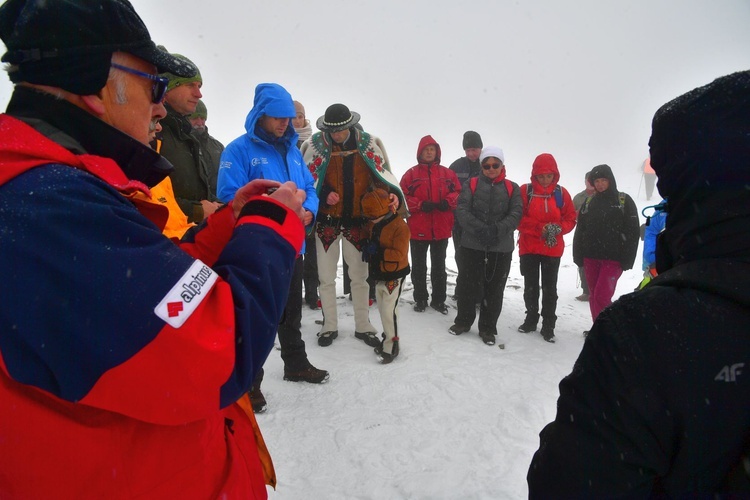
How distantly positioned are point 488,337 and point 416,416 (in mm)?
1993

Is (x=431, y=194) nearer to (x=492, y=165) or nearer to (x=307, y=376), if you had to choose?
(x=492, y=165)

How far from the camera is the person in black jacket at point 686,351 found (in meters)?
0.92

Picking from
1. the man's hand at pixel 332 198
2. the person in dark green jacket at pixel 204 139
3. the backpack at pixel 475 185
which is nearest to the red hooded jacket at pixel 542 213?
the backpack at pixel 475 185

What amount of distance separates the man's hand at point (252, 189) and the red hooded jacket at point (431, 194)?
4.66 m

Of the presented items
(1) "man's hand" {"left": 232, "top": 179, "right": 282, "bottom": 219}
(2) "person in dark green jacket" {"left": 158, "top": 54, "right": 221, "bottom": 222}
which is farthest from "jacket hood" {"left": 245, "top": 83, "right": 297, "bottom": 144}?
(1) "man's hand" {"left": 232, "top": 179, "right": 282, "bottom": 219}

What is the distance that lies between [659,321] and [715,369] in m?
0.14

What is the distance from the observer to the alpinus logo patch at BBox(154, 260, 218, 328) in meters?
A: 0.80

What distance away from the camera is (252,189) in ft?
4.49

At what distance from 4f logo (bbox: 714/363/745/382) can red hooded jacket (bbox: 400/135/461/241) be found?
16.6ft

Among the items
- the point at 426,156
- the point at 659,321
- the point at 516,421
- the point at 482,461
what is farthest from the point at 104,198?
the point at 426,156

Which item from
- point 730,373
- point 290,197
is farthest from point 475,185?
point 730,373

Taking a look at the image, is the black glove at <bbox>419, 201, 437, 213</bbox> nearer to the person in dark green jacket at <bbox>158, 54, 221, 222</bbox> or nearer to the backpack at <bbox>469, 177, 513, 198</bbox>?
the backpack at <bbox>469, 177, 513, 198</bbox>

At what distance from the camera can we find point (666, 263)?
1194 mm

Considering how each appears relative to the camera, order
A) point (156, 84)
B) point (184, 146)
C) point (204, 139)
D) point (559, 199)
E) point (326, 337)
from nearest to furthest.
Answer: point (156, 84) < point (184, 146) < point (204, 139) < point (326, 337) < point (559, 199)
